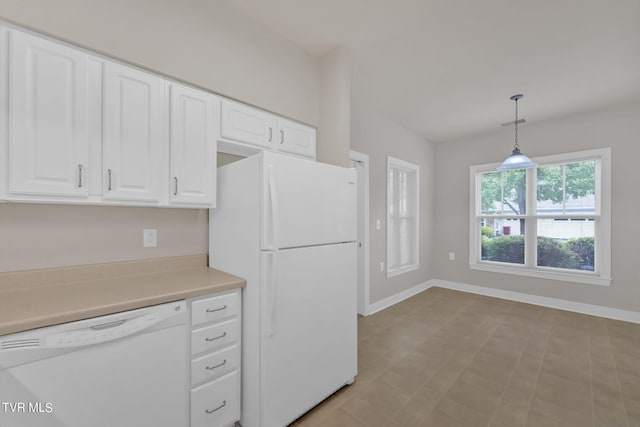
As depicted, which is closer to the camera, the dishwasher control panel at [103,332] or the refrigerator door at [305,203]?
the dishwasher control panel at [103,332]

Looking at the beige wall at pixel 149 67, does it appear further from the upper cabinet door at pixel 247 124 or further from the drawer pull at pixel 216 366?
the drawer pull at pixel 216 366

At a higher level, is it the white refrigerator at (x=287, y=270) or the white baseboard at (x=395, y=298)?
the white refrigerator at (x=287, y=270)

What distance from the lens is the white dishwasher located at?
3.36 feet

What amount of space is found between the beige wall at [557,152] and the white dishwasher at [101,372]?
184 inches

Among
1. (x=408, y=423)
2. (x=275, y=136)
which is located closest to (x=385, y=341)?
(x=408, y=423)

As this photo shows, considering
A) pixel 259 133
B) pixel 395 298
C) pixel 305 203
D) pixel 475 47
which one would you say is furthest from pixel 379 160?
pixel 305 203

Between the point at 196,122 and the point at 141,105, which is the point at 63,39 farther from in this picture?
the point at 196,122

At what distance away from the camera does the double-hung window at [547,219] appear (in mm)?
3627

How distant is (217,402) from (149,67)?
198 cm

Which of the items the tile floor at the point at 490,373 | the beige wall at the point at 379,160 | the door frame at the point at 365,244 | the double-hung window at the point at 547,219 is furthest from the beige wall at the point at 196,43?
the double-hung window at the point at 547,219

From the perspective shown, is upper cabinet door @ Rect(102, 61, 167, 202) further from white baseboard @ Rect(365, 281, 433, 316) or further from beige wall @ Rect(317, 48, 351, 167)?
white baseboard @ Rect(365, 281, 433, 316)

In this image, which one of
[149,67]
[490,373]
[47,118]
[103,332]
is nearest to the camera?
[103,332]

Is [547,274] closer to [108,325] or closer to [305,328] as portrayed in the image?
[305,328]

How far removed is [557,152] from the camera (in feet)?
12.7
